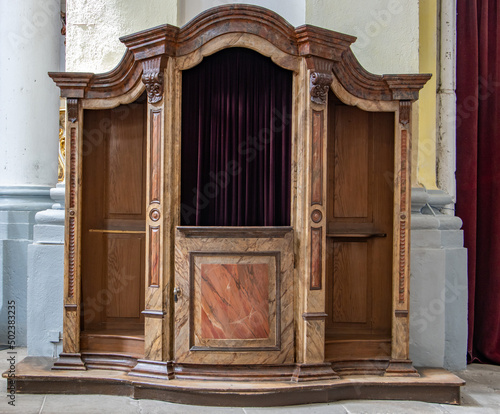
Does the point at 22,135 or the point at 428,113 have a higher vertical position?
the point at 428,113

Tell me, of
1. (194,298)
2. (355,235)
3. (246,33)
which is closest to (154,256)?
(194,298)

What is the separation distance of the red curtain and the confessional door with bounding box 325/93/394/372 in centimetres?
95

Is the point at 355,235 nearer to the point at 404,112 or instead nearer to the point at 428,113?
the point at 404,112

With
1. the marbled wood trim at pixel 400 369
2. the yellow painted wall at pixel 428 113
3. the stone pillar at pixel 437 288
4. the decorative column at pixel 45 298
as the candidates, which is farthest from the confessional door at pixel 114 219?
the yellow painted wall at pixel 428 113

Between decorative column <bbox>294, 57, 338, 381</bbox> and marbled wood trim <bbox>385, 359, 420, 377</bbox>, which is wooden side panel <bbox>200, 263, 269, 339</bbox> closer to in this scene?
decorative column <bbox>294, 57, 338, 381</bbox>

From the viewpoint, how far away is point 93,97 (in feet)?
12.4

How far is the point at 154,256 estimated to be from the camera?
3.52 m

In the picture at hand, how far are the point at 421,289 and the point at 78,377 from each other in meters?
2.44

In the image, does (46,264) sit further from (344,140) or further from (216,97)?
(344,140)

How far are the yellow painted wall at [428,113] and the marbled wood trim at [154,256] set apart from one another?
6.85 ft

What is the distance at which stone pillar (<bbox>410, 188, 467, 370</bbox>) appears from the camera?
4.20 metres

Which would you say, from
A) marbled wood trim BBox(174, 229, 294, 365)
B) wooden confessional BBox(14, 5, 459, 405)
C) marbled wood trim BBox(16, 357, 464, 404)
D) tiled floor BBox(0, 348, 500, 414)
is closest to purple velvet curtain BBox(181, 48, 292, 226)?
wooden confessional BBox(14, 5, 459, 405)

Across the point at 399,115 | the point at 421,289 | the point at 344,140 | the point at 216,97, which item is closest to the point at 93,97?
the point at 216,97

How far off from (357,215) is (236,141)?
3.50 feet
